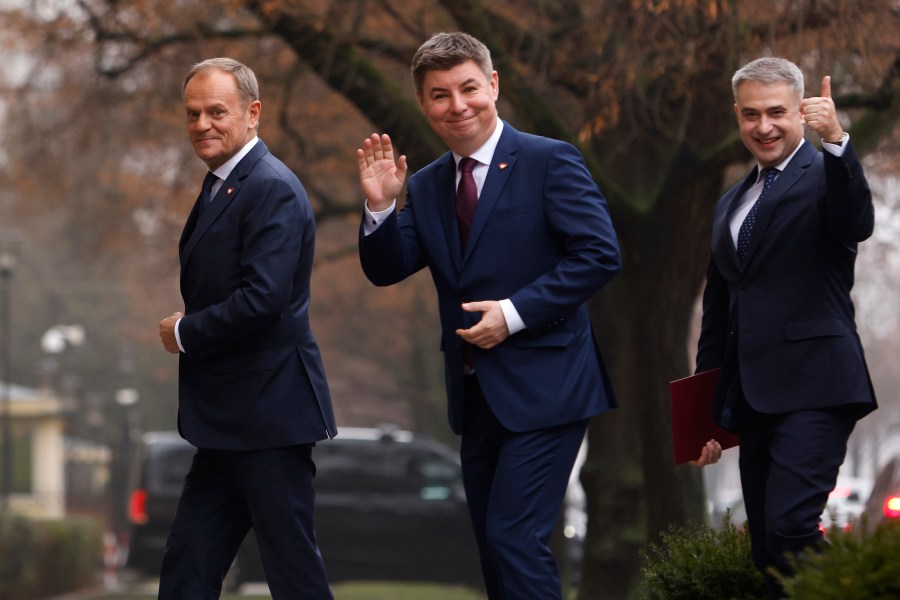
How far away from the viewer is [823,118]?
4988 mm

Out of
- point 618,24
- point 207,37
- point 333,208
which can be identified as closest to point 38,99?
point 333,208

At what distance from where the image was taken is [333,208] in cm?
1823

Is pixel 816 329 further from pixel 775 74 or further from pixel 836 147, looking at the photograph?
pixel 775 74

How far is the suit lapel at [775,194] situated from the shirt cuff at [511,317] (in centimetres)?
81

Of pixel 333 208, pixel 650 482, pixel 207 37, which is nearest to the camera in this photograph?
pixel 650 482

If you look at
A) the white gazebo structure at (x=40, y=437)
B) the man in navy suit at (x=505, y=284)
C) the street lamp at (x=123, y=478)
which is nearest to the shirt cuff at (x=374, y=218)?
the man in navy suit at (x=505, y=284)

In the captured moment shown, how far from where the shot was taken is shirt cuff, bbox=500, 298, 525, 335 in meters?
5.14

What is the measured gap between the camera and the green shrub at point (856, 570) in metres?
3.90

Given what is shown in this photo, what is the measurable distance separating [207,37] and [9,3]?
696cm

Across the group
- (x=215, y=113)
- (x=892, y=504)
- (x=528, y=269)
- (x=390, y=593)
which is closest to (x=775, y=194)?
(x=528, y=269)

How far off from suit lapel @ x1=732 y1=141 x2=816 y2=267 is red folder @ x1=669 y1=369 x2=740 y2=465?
541mm

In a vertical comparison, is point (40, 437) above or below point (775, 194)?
below

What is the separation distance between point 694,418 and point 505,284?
3.04ft

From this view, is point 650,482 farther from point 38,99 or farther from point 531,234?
point 38,99
